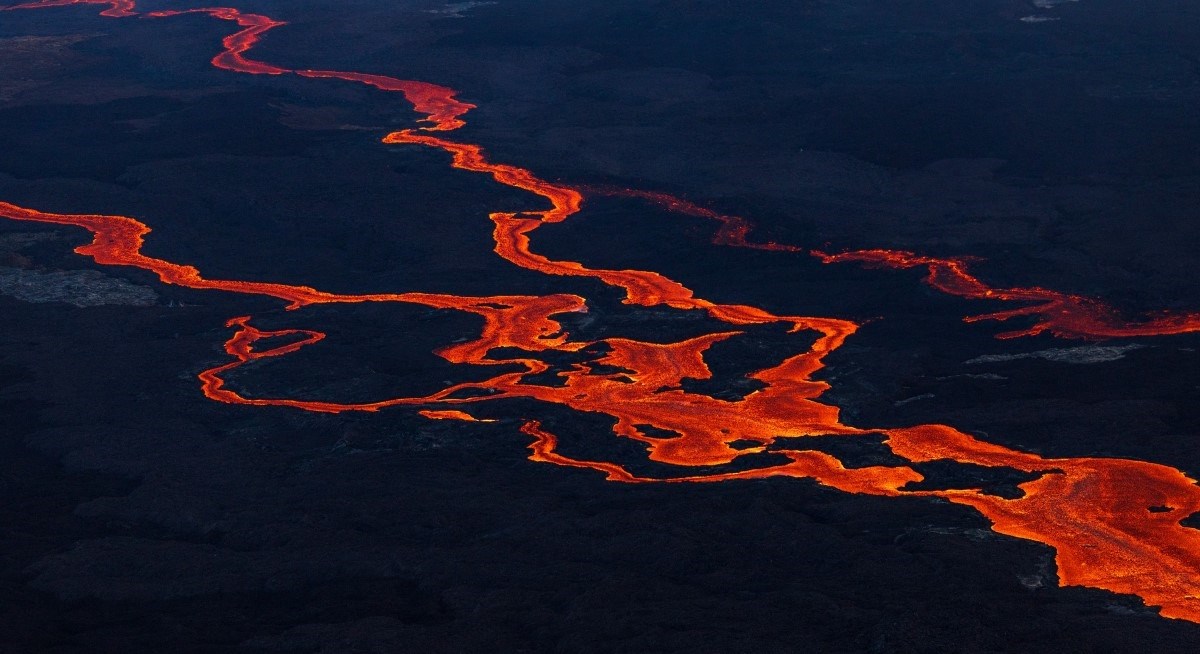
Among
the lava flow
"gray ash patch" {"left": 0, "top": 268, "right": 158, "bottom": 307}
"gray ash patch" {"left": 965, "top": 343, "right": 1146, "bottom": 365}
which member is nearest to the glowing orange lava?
the lava flow

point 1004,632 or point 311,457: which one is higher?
point 1004,632

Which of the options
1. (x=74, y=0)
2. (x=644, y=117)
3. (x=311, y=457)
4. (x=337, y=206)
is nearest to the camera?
(x=311, y=457)

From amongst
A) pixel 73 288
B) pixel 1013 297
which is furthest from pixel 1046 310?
pixel 73 288

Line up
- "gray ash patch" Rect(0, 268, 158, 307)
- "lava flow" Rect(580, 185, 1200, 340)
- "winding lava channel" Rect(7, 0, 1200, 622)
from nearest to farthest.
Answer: "winding lava channel" Rect(7, 0, 1200, 622) → "lava flow" Rect(580, 185, 1200, 340) → "gray ash patch" Rect(0, 268, 158, 307)

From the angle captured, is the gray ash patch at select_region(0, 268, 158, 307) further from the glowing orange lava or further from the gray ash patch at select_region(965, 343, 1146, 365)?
the gray ash patch at select_region(965, 343, 1146, 365)

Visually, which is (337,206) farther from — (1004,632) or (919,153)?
(1004,632)

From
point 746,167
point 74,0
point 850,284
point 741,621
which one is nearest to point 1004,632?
point 741,621

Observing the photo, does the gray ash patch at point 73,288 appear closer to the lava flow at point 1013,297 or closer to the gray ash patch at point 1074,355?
the lava flow at point 1013,297

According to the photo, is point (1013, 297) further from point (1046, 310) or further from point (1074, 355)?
point (1074, 355)
